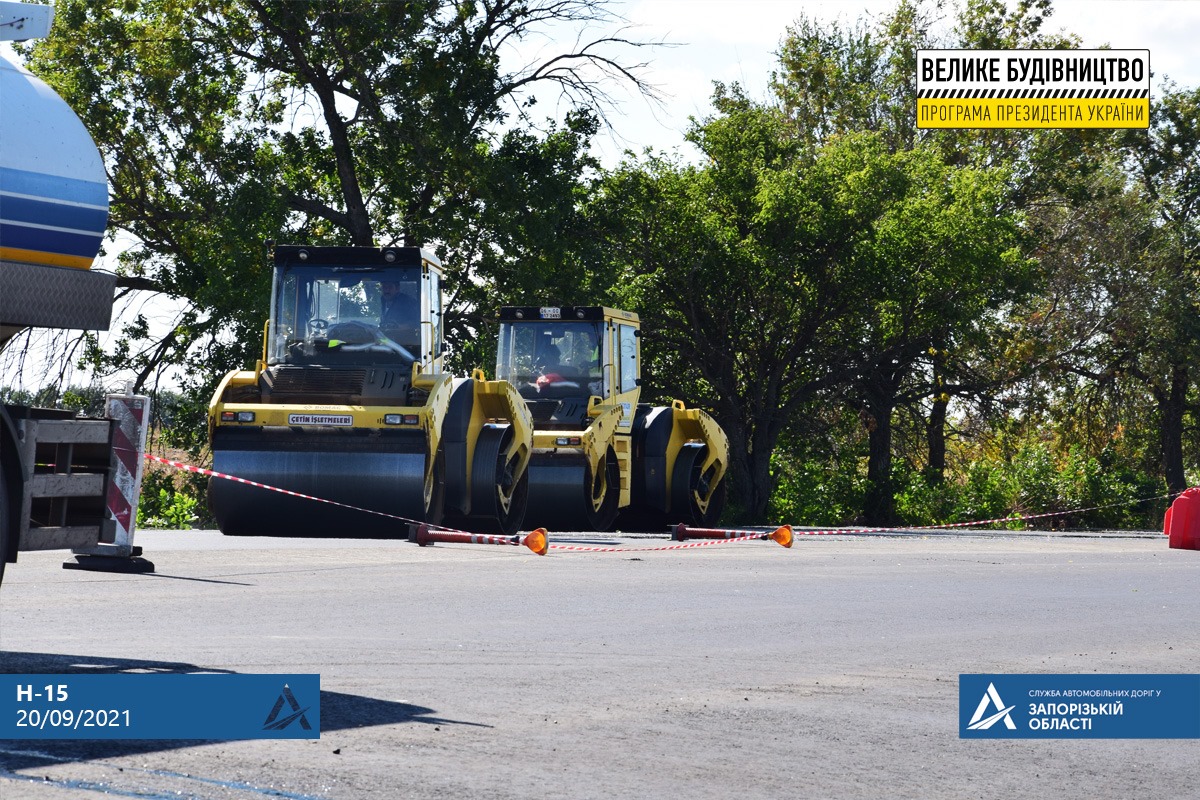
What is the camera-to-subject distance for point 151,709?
21.1 feet

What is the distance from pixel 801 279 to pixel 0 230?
1243 inches

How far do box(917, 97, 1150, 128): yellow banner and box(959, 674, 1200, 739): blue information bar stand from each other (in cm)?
3173

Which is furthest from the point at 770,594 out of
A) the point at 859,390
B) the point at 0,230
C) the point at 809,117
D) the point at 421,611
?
the point at 809,117

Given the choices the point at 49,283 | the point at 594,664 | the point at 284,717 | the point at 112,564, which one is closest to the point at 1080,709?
the point at 594,664

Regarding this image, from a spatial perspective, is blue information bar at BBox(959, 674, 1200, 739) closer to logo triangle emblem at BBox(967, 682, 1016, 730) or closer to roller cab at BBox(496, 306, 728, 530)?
logo triangle emblem at BBox(967, 682, 1016, 730)

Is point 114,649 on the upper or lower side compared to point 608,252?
lower

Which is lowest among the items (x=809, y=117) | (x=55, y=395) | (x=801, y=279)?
(x=55, y=395)

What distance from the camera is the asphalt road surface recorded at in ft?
19.3

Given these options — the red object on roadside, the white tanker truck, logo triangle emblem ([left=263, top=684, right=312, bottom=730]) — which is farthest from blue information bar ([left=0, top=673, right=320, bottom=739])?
the red object on roadside

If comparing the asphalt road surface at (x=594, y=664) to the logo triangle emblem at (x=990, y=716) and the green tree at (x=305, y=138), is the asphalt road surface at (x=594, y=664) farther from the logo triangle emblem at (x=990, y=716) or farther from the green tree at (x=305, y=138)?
the green tree at (x=305, y=138)

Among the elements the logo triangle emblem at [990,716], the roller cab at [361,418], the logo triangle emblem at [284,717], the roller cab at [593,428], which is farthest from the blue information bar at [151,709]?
the roller cab at [593,428]

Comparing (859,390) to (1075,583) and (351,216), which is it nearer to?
(351,216)

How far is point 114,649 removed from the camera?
8508mm

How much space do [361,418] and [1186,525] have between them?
12793 mm
